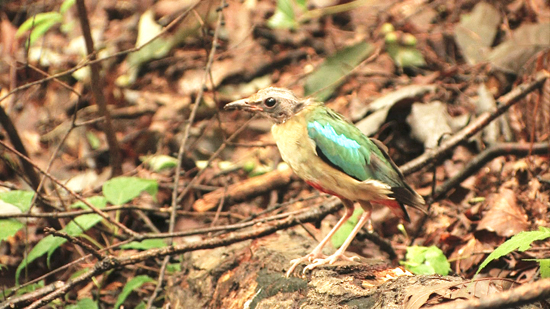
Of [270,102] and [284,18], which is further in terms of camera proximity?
[284,18]

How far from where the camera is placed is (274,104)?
165 inches

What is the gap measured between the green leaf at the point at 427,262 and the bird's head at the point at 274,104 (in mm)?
1377

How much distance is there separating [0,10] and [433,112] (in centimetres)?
734

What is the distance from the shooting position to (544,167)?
517 cm

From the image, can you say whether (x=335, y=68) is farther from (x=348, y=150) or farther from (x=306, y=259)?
(x=306, y=259)

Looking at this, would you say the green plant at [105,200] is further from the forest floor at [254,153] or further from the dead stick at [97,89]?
the dead stick at [97,89]

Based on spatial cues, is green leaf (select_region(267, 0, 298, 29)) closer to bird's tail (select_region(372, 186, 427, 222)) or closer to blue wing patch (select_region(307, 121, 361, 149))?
blue wing patch (select_region(307, 121, 361, 149))

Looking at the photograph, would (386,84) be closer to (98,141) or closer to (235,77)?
(235,77)

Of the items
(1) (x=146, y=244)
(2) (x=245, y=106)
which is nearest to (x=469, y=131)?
(2) (x=245, y=106)

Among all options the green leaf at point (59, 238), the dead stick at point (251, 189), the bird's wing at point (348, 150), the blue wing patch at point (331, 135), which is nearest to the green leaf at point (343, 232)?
the bird's wing at point (348, 150)

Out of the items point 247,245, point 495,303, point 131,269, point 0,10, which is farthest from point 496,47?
point 0,10

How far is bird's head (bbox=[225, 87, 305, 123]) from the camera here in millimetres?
4191

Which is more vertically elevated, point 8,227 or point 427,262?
point 8,227

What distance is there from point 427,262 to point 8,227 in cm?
301
